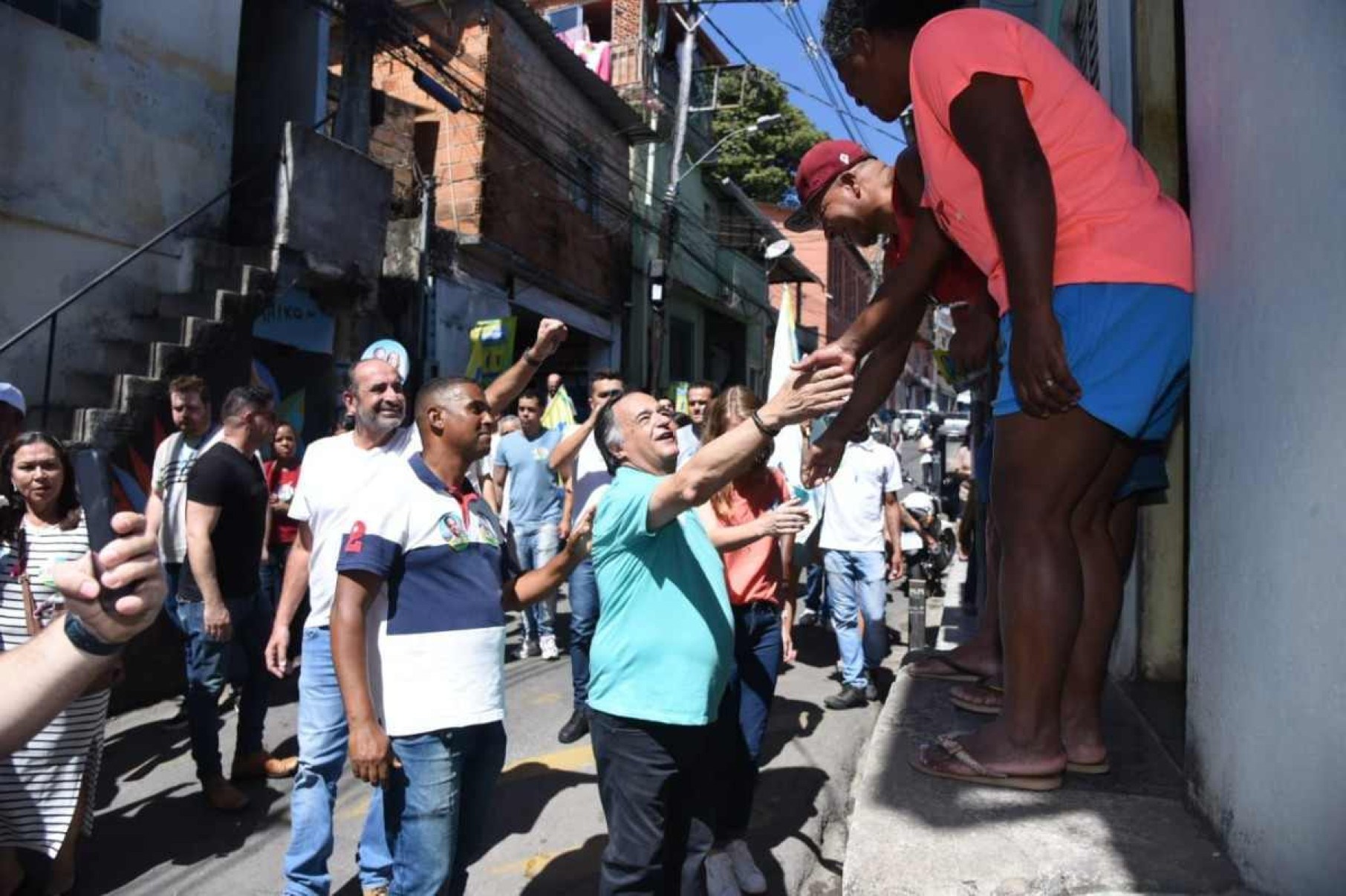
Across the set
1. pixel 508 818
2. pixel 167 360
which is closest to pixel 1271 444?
pixel 508 818

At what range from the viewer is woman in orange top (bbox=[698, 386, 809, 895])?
353 centimetres

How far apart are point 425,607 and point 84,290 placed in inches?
222

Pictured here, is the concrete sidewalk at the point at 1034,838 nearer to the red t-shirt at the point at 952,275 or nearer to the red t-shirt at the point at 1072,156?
the red t-shirt at the point at 1072,156

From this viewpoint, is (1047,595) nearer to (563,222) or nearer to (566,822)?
(566,822)

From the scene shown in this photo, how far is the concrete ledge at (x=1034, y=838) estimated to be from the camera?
1545 mm

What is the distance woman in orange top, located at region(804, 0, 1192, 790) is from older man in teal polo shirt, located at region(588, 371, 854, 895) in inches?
32.5

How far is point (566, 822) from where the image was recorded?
438 centimetres

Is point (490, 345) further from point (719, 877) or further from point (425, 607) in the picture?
point (425, 607)

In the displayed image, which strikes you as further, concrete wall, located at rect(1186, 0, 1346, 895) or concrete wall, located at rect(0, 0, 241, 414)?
concrete wall, located at rect(0, 0, 241, 414)

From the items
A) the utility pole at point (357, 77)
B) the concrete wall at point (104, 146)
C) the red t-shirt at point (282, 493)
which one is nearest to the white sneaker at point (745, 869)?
the red t-shirt at point (282, 493)

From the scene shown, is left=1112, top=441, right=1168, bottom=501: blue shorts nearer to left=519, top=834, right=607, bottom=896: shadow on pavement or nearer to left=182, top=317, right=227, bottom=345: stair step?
left=519, top=834, right=607, bottom=896: shadow on pavement

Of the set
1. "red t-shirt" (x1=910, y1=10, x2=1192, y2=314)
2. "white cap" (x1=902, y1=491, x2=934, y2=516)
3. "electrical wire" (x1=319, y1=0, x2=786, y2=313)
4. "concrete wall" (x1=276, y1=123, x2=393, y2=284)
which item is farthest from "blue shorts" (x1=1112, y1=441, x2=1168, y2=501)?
"electrical wire" (x1=319, y1=0, x2=786, y2=313)

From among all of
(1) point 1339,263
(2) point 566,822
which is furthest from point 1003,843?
(2) point 566,822

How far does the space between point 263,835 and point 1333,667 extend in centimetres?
437
